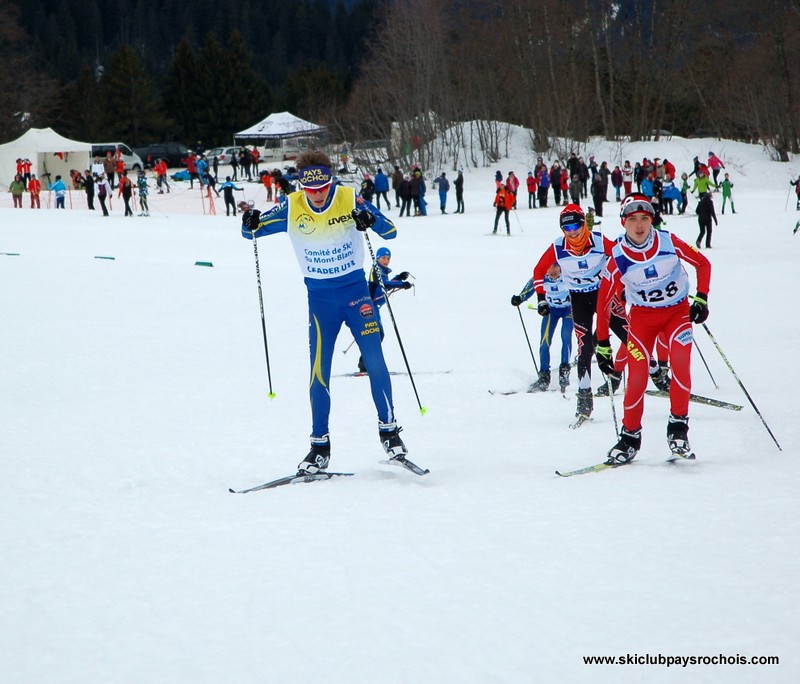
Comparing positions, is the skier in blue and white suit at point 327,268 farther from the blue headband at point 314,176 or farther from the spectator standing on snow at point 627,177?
the spectator standing on snow at point 627,177

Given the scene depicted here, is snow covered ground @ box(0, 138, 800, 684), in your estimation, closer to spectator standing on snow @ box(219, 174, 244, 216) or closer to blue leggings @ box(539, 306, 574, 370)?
blue leggings @ box(539, 306, 574, 370)

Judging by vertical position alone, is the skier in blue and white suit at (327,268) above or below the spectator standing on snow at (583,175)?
below

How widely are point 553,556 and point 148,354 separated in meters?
8.54

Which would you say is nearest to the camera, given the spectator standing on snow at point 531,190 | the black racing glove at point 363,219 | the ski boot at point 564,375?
the black racing glove at point 363,219

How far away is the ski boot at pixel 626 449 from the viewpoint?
18.2 feet

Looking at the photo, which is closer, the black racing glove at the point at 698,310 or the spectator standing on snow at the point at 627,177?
the black racing glove at the point at 698,310

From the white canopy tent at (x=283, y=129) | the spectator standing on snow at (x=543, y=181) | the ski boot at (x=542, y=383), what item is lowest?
the ski boot at (x=542, y=383)

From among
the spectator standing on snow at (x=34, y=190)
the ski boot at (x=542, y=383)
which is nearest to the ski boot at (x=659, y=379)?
the ski boot at (x=542, y=383)

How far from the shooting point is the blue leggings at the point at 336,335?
221 inches

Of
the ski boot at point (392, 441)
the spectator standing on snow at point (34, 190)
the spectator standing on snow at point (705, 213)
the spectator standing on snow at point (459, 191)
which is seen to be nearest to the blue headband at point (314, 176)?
the ski boot at point (392, 441)

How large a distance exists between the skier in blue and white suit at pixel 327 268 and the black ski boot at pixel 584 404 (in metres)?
2.19

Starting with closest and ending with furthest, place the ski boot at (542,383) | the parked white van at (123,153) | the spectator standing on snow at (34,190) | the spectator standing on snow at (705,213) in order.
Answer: the ski boot at (542,383) → the spectator standing on snow at (705,213) → the spectator standing on snow at (34,190) → the parked white van at (123,153)

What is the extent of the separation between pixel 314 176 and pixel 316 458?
1.77 meters

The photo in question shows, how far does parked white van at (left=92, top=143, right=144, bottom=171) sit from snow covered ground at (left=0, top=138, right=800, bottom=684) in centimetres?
3837
